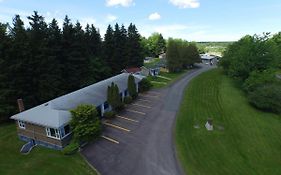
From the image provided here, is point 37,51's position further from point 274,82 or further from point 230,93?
point 274,82

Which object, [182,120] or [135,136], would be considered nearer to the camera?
[135,136]

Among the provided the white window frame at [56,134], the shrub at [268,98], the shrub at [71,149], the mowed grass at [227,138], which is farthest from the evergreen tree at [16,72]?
the shrub at [268,98]

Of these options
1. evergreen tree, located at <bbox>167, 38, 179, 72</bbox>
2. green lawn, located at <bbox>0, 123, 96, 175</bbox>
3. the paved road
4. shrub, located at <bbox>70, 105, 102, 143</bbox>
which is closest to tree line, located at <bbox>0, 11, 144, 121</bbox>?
green lawn, located at <bbox>0, 123, 96, 175</bbox>

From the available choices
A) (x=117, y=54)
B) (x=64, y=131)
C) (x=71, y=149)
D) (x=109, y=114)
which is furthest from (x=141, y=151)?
(x=117, y=54)

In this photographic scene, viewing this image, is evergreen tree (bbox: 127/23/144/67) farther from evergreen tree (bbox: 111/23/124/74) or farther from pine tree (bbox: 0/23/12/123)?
pine tree (bbox: 0/23/12/123)

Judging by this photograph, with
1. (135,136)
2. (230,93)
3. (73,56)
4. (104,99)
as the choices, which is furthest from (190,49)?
(135,136)

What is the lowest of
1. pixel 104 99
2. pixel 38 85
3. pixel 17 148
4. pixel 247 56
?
pixel 17 148

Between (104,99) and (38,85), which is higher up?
(38,85)

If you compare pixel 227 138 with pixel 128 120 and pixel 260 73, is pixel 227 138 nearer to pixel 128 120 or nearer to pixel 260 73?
pixel 128 120
